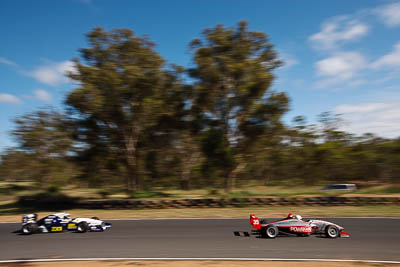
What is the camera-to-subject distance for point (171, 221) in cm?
1426

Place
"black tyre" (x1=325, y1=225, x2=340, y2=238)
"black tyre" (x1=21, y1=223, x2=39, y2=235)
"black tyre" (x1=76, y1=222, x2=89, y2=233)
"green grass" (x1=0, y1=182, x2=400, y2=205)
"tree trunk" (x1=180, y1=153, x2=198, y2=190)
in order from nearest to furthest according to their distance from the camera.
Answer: "black tyre" (x1=325, y1=225, x2=340, y2=238), "black tyre" (x1=76, y1=222, x2=89, y2=233), "black tyre" (x1=21, y1=223, x2=39, y2=235), "green grass" (x1=0, y1=182, x2=400, y2=205), "tree trunk" (x1=180, y1=153, x2=198, y2=190)

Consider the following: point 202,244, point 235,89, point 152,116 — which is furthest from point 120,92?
point 202,244

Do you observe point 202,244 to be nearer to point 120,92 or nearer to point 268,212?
point 268,212

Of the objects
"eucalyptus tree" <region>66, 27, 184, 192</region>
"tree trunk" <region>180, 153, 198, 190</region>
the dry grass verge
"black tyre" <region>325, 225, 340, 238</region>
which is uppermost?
"eucalyptus tree" <region>66, 27, 184, 192</region>

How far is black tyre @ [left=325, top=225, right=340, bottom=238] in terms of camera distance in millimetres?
10000

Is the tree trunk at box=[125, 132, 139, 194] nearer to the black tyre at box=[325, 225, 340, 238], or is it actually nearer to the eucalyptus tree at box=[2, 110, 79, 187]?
the eucalyptus tree at box=[2, 110, 79, 187]

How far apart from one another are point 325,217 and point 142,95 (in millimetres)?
15502

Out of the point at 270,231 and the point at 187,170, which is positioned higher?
the point at 187,170

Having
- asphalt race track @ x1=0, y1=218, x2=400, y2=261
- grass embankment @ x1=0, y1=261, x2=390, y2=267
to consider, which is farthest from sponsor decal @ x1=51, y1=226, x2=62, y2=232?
grass embankment @ x1=0, y1=261, x2=390, y2=267

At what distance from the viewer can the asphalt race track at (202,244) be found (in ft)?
27.7

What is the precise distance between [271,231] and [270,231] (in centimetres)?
4

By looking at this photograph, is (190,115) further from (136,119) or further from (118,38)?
(118,38)

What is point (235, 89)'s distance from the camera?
22875mm

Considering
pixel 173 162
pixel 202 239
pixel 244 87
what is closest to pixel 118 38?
pixel 244 87
